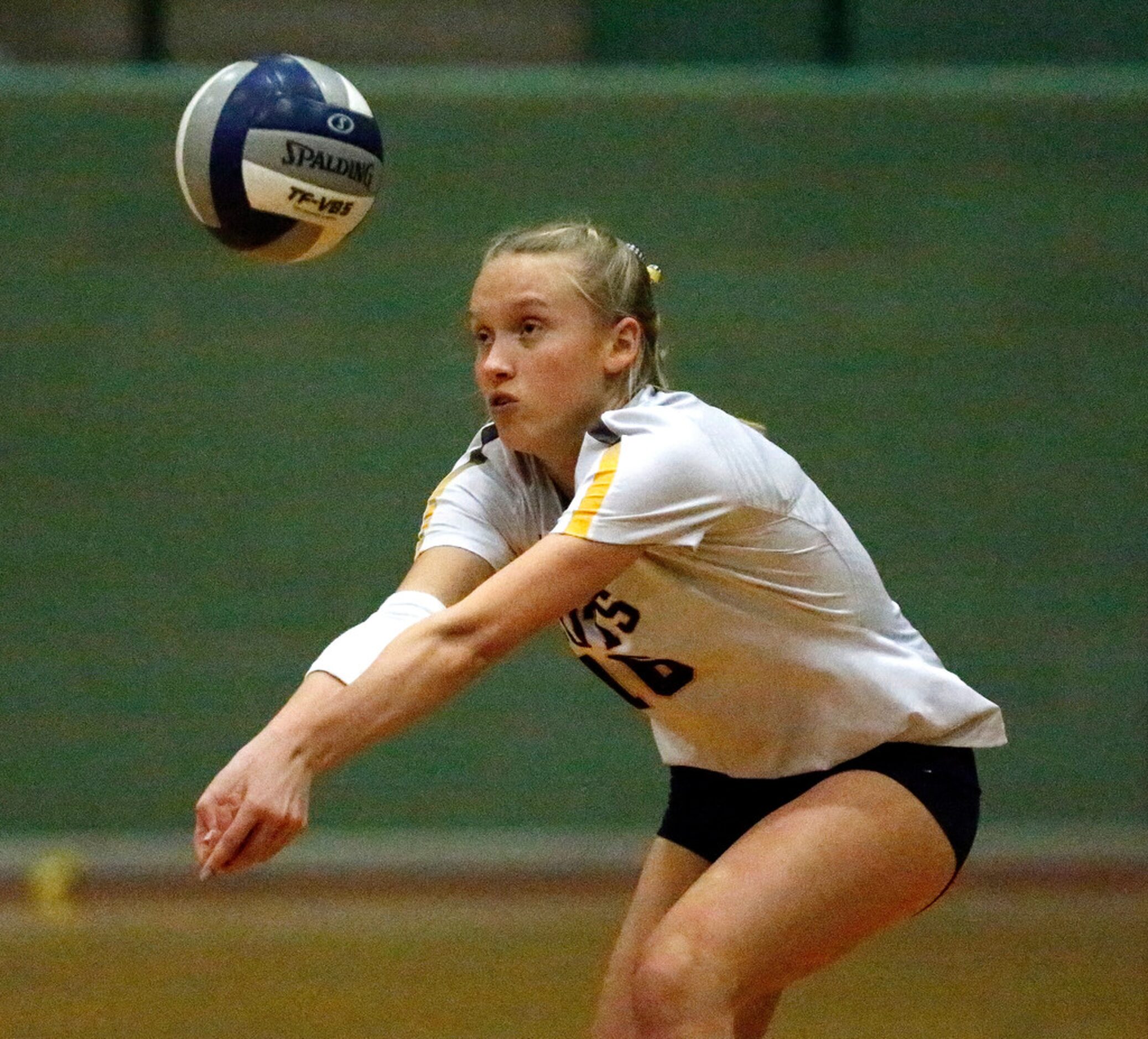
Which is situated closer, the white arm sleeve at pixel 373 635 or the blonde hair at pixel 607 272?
the white arm sleeve at pixel 373 635

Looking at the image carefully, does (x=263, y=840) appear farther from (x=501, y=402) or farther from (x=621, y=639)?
(x=501, y=402)

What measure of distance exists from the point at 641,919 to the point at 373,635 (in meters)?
0.72

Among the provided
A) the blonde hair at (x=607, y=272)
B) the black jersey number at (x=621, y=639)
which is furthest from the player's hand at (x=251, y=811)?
the blonde hair at (x=607, y=272)

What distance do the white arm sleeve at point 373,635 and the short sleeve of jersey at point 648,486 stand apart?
279mm

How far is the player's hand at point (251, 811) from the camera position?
82.4 inches

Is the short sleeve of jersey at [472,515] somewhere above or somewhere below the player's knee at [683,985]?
above

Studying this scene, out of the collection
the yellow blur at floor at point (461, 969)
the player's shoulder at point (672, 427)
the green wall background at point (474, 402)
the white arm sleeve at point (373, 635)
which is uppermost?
the player's shoulder at point (672, 427)

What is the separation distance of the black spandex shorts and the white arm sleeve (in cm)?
56

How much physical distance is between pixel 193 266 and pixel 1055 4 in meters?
3.04

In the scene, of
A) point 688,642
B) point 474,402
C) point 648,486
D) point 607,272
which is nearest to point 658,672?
point 688,642

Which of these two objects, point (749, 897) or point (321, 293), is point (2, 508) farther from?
point (749, 897)

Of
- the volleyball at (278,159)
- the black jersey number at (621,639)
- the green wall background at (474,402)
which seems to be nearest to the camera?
the black jersey number at (621,639)

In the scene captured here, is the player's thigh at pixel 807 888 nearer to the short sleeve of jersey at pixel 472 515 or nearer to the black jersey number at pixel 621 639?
the black jersey number at pixel 621 639

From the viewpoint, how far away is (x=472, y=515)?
281 cm
